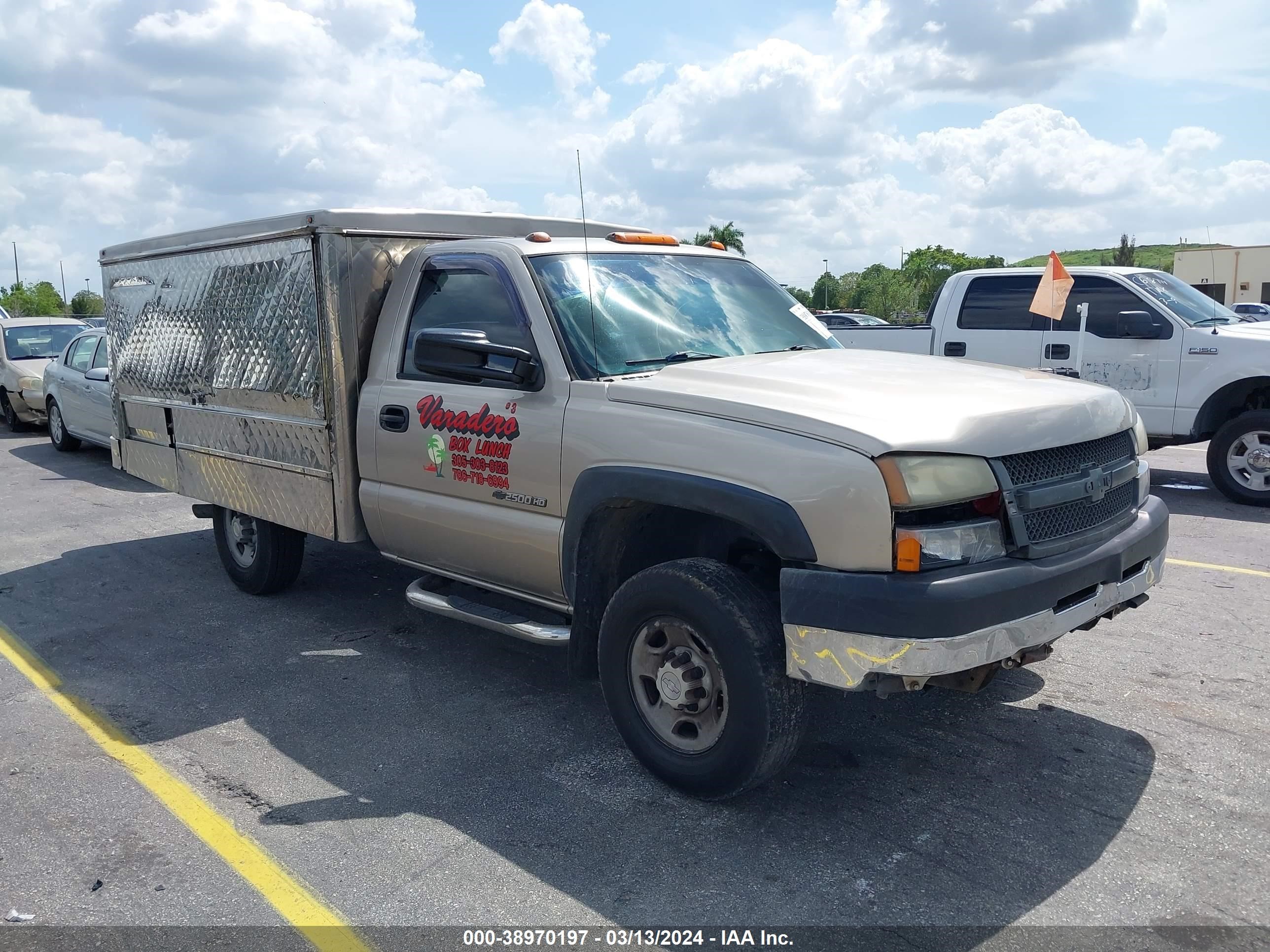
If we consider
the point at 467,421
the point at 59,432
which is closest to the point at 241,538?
the point at 467,421

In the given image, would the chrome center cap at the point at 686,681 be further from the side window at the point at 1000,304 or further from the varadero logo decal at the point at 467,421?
the side window at the point at 1000,304

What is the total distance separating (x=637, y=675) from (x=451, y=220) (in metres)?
2.80

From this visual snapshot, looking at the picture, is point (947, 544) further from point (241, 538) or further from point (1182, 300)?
point (1182, 300)

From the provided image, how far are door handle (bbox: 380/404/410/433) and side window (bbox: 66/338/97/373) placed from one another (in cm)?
1007

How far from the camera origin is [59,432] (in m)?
13.9

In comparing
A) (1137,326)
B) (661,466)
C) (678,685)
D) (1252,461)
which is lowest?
(1252,461)

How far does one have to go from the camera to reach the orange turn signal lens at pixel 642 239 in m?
5.08

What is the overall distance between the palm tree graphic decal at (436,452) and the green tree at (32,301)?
3527 inches

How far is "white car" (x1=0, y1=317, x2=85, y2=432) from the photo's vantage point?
15.5 meters

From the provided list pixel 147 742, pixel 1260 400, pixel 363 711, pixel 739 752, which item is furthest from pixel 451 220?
pixel 1260 400

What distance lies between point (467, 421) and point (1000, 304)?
7.42 meters

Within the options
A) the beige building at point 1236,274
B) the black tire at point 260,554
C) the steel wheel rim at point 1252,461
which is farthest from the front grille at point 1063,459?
the beige building at point 1236,274

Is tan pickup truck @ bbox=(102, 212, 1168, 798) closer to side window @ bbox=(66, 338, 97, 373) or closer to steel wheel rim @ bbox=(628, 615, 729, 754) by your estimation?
steel wheel rim @ bbox=(628, 615, 729, 754)

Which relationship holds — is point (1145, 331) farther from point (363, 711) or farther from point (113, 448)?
point (113, 448)
